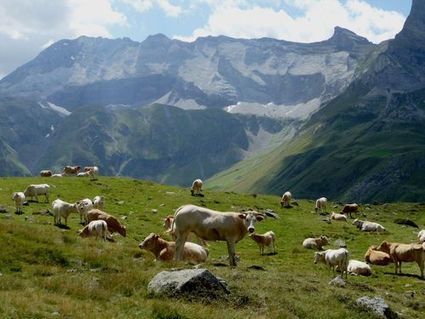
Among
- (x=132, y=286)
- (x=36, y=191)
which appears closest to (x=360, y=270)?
(x=132, y=286)

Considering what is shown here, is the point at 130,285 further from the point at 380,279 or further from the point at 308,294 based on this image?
the point at 380,279

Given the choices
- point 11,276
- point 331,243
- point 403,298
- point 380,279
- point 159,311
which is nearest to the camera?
point 159,311

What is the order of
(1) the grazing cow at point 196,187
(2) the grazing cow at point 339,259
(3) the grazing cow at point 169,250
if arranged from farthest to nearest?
(1) the grazing cow at point 196,187, (2) the grazing cow at point 339,259, (3) the grazing cow at point 169,250

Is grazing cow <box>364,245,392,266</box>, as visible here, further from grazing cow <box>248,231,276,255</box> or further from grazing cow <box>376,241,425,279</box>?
grazing cow <box>248,231,276,255</box>

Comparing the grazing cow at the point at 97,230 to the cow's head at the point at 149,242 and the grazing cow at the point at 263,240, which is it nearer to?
the cow's head at the point at 149,242

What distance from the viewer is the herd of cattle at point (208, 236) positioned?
26188mm

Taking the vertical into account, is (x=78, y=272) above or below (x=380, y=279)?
above

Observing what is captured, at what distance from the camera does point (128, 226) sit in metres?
45.4

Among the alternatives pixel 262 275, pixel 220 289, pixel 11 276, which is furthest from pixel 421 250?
pixel 11 276

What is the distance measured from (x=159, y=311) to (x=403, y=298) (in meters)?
13.9

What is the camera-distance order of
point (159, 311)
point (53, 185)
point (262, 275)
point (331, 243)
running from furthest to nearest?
point (53, 185)
point (331, 243)
point (262, 275)
point (159, 311)

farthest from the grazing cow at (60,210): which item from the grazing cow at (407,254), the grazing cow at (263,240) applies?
the grazing cow at (407,254)

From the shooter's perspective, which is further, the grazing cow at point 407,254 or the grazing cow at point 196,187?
the grazing cow at point 196,187

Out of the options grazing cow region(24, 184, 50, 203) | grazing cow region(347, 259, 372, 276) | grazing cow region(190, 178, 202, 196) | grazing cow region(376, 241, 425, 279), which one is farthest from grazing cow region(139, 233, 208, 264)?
grazing cow region(190, 178, 202, 196)
